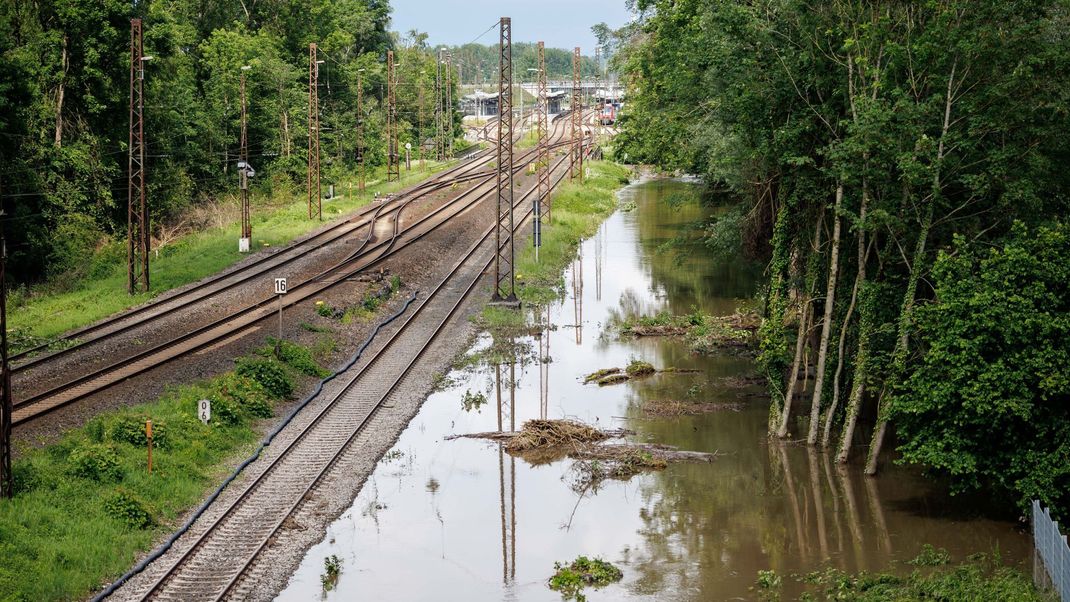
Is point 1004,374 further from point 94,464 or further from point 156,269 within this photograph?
point 156,269

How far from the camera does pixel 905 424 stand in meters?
22.9

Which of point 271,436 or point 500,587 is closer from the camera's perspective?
point 500,587

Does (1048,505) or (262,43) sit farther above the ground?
(262,43)

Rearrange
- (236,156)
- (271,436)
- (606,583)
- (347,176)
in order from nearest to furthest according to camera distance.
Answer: (606,583) → (271,436) → (236,156) → (347,176)

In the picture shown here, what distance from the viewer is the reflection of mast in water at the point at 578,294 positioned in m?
43.1

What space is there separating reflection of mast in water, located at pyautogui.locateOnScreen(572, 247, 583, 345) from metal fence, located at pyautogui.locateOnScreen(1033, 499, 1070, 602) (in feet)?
75.6

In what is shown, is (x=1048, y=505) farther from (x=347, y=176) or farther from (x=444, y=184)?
(x=347, y=176)

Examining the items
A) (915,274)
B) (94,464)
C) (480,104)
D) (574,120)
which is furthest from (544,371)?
(480,104)

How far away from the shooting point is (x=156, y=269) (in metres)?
48.4

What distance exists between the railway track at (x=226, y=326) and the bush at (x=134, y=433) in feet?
8.80

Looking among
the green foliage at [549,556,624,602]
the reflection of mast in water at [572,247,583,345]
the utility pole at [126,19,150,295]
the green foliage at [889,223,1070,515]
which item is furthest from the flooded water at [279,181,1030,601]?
the utility pole at [126,19,150,295]

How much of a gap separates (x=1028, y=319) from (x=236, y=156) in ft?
209

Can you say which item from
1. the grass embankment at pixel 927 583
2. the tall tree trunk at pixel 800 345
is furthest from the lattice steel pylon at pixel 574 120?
the grass embankment at pixel 927 583

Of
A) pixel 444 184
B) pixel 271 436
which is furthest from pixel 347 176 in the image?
pixel 271 436
